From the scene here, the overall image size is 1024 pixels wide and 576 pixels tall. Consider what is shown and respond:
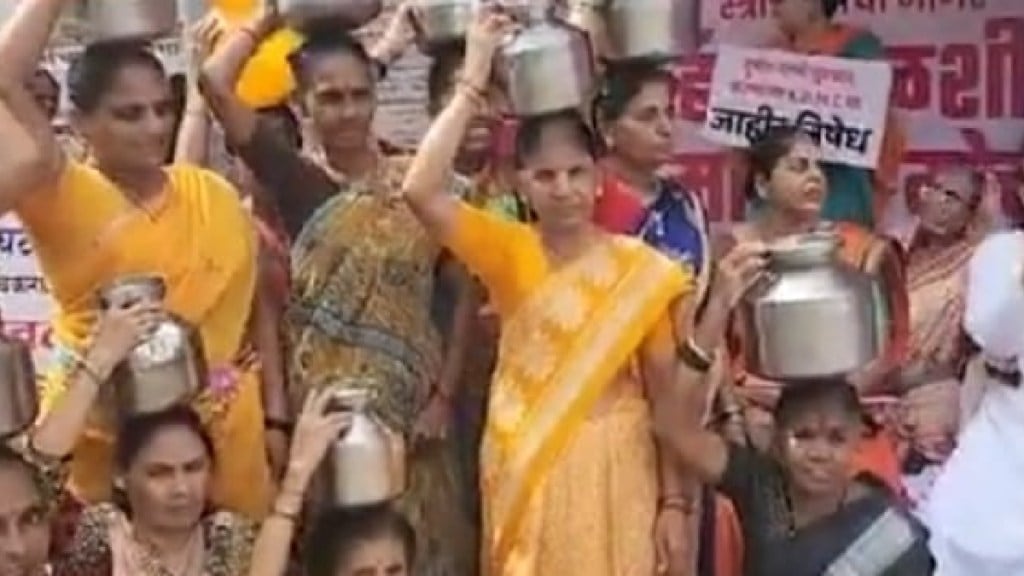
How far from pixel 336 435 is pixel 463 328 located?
46cm

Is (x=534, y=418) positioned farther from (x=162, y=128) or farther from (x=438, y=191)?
(x=162, y=128)

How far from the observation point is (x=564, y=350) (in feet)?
12.5

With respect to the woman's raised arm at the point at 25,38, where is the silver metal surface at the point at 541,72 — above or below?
below

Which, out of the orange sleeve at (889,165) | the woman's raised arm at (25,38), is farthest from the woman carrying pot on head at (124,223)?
the orange sleeve at (889,165)

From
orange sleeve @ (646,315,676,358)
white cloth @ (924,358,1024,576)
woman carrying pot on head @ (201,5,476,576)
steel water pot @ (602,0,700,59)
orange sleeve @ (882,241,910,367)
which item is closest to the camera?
orange sleeve @ (646,315,676,358)

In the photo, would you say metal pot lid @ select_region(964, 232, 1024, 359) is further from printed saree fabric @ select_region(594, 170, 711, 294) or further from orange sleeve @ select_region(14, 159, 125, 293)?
orange sleeve @ select_region(14, 159, 125, 293)

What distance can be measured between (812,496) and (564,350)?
0.40 meters

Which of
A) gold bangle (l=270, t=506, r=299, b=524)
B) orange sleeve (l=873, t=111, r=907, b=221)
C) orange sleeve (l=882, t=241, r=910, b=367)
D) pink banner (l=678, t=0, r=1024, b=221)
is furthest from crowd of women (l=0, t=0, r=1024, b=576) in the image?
pink banner (l=678, t=0, r=1024, b=221)

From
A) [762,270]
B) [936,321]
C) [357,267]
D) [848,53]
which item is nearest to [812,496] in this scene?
[762,270]

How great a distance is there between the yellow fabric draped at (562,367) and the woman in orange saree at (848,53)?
1.12 m

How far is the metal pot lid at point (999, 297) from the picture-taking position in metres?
4.11

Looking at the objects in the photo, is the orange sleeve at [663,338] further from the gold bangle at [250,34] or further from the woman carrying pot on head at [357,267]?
the gold bangle at [250,34]

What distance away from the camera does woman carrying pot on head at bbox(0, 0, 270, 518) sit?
3.73m

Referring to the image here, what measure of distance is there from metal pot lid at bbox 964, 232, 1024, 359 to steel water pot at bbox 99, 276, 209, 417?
1242 millimetres
